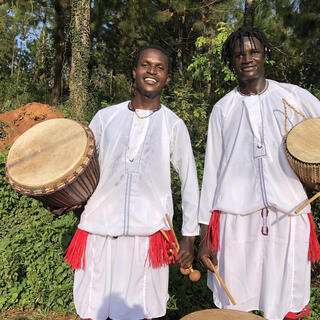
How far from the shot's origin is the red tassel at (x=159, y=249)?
5.97 ft

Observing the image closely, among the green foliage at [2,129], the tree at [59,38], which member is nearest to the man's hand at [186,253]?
the green foliage at [2,129]

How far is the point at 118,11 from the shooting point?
43.3ft

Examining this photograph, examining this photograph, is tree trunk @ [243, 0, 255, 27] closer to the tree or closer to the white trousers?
the white trousers

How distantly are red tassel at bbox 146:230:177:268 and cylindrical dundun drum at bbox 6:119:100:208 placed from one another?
17.9 inches

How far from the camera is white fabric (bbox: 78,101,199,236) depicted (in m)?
1.80

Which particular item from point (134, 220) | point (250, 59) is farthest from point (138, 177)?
point (250, 59)

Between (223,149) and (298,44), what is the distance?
18.5 feet

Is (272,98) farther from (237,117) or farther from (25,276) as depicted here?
(25,276)

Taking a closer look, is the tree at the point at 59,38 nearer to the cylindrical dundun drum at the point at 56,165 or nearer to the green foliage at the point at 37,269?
the green foliage at the point at 37,269

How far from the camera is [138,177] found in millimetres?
1845

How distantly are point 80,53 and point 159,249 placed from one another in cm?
796

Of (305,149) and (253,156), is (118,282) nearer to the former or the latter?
(253,156)

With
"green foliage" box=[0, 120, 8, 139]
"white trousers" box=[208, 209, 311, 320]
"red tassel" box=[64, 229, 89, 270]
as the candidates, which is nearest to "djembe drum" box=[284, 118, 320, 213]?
"white trousers" box=[208, 209, 311, 320]

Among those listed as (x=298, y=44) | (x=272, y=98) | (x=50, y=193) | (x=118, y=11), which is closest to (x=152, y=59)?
(x=272, y=98)
